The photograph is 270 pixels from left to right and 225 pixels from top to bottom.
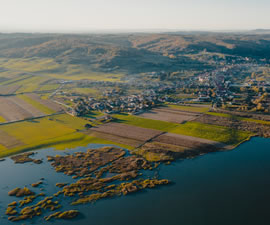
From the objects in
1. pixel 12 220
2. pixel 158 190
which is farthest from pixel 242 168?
pixel 12 220

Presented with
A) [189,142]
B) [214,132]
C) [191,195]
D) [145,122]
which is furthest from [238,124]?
[191,195]

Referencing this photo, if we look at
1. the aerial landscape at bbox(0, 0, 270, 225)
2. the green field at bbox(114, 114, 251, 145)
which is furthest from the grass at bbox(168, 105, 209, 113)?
the green field at bbox(114, 114, 251, 145)

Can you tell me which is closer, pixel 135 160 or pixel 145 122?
pixel 135 160

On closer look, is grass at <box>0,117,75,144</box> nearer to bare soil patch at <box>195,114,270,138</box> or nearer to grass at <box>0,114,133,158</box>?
grass at <box>0,114,133,158</box>

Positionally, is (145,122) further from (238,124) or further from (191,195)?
(191,195)

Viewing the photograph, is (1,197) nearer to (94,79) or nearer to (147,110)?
(147,110)

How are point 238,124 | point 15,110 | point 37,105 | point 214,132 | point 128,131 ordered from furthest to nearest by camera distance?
point 37,105 → point 15,110 → point 238,124 → point 128,131 → point 214,132
